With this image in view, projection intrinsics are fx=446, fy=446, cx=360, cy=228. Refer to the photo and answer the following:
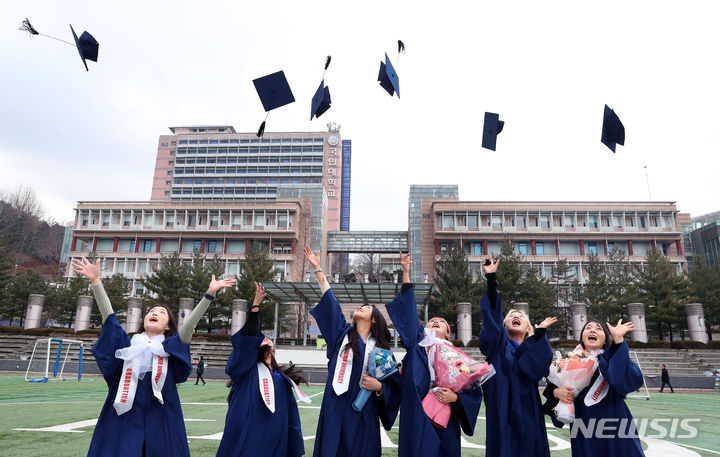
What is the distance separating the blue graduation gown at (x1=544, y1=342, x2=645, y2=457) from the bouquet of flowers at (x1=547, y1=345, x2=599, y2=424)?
0.08m

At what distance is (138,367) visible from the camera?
3.84 m

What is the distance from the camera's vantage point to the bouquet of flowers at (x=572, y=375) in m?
4.05

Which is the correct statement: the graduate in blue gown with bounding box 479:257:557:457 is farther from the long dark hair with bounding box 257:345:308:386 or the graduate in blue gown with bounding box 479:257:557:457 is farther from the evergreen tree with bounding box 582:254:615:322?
the evergreen tree with bounding box 582:254:615:322

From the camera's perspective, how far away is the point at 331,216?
101688mm

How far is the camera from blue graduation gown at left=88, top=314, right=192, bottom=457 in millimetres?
3678

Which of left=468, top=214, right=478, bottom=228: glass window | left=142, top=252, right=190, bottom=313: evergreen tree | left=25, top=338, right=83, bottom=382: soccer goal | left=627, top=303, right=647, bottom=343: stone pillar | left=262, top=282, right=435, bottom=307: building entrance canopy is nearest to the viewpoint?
left=25, top=338, right=83, bottom=382: soccer goal

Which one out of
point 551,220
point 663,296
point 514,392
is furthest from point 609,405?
point 551,220

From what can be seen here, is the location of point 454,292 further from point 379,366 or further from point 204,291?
point 379,366

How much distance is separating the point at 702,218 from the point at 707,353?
6327cm

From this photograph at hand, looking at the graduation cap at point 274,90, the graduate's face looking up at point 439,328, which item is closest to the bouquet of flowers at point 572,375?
the graduate's face looking up at point 439,328

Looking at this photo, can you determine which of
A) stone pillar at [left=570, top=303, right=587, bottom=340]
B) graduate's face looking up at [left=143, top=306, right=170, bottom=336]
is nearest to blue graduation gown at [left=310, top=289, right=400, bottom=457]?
graduate's face looking up at [left=143, top=306, right=170, bottom=336]

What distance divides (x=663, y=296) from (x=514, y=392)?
39.0 metres

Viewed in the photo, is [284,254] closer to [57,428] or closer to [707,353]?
[707,353]

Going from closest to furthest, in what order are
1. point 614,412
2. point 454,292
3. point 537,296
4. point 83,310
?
point 614,412, point 83,310, point 537,296, point 454,292
